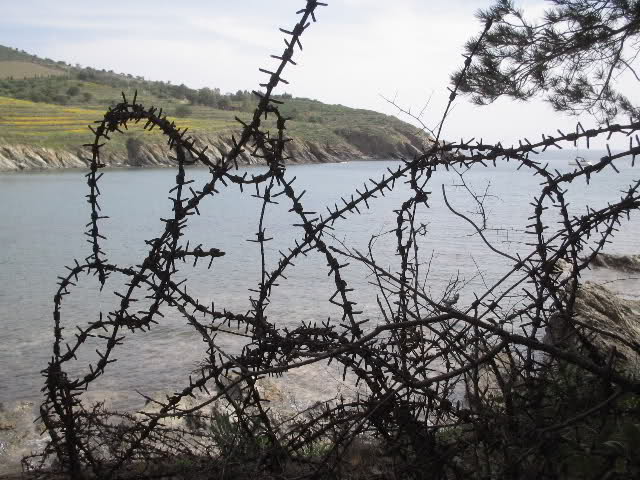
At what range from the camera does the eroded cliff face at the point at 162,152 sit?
56.1 m

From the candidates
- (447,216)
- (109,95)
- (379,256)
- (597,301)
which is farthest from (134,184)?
(109,95)

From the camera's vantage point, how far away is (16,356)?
26.4ft

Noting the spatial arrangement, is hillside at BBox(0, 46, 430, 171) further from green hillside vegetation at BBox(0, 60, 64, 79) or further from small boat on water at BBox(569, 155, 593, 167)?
small boat on water at BBox(569, 155, 593, 167)

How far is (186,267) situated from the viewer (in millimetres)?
12859

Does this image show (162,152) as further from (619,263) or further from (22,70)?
(22,70)

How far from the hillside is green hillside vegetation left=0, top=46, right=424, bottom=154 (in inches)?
3.3

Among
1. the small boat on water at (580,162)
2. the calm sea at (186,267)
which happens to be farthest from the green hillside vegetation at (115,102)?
the small boat on water at (580,162)

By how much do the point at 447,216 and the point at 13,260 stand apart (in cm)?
1282

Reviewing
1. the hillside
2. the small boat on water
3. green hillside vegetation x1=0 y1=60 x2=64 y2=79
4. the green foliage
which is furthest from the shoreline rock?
green hillside vegetation x1=0 y1=60 x2=64 y2=79

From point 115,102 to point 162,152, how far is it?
994 cm

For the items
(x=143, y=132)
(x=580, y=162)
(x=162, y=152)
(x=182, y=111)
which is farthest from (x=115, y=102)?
(x=580, y=162)

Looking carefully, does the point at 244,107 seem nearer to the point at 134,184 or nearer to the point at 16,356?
the point at 134,184

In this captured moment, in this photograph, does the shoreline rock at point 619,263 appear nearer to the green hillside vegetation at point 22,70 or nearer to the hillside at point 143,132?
the hillside at point 143,132

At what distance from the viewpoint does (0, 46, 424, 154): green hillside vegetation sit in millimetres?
64188
